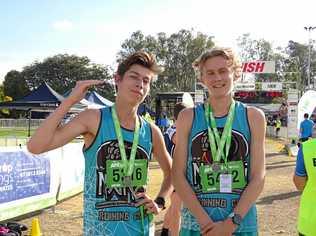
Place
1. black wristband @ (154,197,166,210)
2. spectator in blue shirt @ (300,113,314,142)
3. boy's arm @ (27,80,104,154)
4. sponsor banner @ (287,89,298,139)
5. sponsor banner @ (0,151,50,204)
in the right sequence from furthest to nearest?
1. sponsor banner @ (287,89,298,139)
2. spectator in blue shirt @ (300,113,314,142)
3. sponsor banner @ (0,151,50,204)
4. black wristband @ (154,197,166,210)
5. boy's arm @ (27,80,104,154)

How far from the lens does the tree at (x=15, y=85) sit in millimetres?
94250

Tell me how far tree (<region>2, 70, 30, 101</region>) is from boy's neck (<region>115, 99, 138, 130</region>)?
93.7 meters

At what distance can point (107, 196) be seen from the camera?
3.05 m

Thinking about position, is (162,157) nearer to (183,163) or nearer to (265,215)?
(183,163)

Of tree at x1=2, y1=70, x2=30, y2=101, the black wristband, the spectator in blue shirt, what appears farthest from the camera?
tree at x1=2, y1=70, x2=30, y2=101

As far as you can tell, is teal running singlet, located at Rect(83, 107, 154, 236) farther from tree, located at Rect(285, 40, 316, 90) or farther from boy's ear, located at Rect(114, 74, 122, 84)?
tree, located at Rect(285, 40, 316, 90)

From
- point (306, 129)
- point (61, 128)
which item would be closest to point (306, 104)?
point (306, 129)

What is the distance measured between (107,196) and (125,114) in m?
0.51

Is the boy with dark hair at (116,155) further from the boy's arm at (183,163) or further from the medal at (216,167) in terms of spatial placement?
the medal at (216,167)

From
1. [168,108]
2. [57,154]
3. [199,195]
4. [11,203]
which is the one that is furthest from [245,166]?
[168,108]

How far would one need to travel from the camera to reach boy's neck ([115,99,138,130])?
124 inches

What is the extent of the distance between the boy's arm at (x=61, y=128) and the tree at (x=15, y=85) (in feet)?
308

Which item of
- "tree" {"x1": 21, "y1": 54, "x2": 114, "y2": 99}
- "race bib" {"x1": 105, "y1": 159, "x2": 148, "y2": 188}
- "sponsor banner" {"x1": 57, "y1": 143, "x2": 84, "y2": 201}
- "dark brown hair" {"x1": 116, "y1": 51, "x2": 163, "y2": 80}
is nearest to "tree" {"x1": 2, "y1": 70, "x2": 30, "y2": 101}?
"tree" {"x1": 21, "y1": 54, "x2": 114, "y2": 99}

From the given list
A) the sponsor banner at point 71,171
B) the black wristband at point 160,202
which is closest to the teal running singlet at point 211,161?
the black wristband at point 160,202
